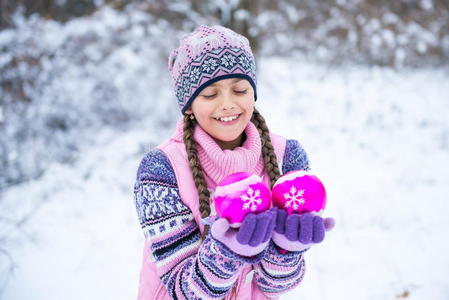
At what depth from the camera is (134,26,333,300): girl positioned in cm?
123

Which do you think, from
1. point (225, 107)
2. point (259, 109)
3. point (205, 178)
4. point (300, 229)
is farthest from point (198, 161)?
point (259, 109)

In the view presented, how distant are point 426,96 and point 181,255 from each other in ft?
18.8

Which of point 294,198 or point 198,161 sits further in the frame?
point 198,161

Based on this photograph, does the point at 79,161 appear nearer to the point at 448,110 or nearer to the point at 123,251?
the point at 123,251

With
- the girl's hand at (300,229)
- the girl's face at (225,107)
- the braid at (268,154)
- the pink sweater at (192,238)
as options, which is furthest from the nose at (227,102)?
the girl's hand at (300,229)

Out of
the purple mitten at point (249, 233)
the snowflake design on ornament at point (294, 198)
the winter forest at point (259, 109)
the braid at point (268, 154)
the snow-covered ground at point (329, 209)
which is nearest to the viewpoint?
the purple mitten at point (249, 233)

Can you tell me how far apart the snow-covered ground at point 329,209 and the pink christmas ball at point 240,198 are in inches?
64.5

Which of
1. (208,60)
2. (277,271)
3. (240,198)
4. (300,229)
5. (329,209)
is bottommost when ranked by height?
(329,209)

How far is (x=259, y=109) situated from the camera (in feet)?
17.6

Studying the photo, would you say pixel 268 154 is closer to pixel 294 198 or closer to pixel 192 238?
pixel 294 198

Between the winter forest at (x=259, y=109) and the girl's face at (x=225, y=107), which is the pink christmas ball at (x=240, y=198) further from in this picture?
the winter forest at (x=259, y=109)

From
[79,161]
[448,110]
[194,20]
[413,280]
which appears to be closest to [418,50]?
[448,110]

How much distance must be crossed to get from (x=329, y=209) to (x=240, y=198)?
247 cm

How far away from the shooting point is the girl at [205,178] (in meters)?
1.23
